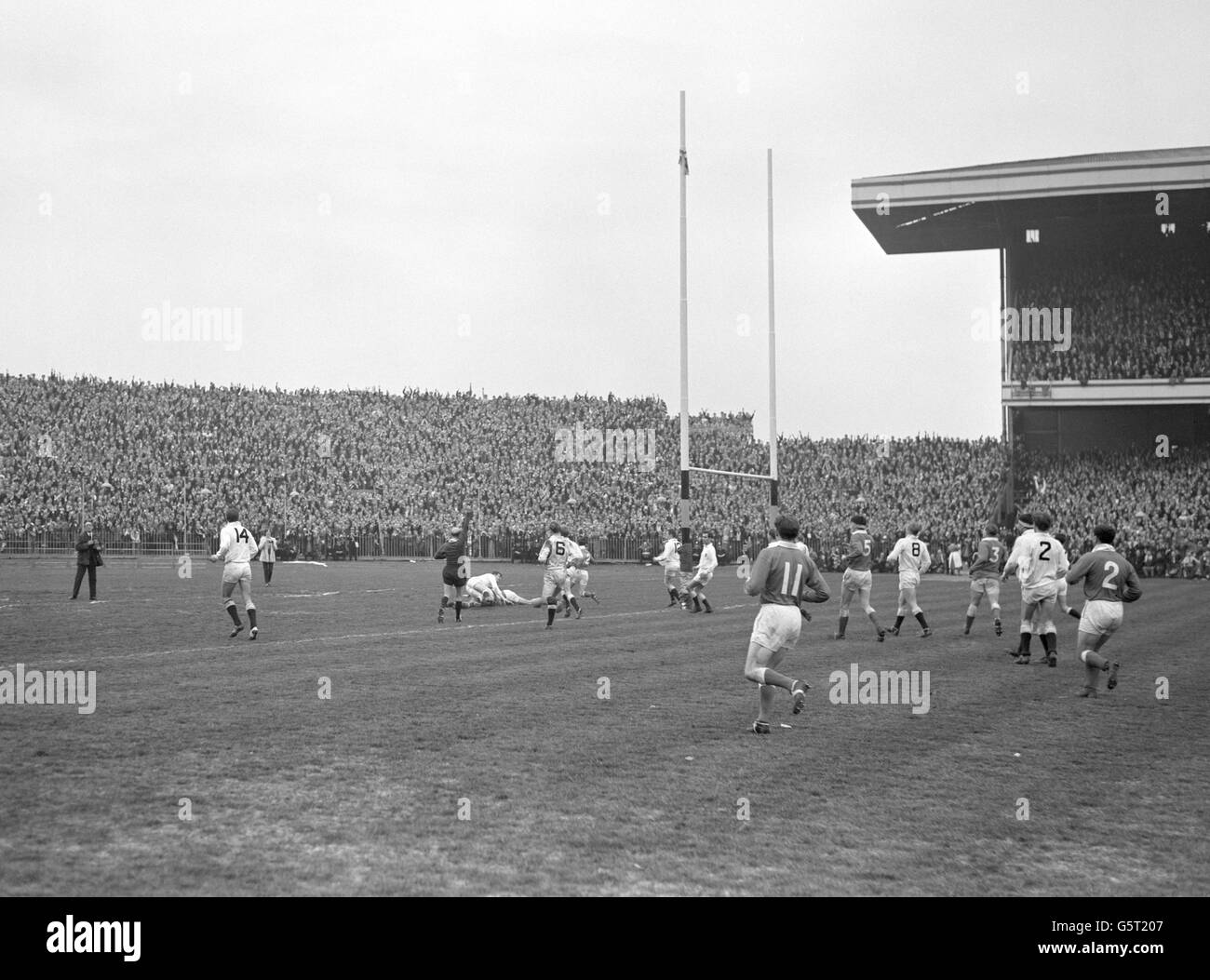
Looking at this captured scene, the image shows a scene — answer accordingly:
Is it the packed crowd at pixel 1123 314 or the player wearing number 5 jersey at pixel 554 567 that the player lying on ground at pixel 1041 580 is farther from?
the packed crowd at pixel 1123 314

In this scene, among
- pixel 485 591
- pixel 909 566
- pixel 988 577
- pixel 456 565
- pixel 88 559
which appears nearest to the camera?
pixel 988 577

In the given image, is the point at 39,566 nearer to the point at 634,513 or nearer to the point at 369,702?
the point at 634,513

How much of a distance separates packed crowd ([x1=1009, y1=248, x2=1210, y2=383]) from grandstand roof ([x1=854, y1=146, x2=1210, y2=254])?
6.58 ft

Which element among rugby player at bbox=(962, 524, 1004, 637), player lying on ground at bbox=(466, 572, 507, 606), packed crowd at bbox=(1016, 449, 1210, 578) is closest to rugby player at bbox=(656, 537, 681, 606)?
player lying on ground at bbox=(466, 572, 507, 606)

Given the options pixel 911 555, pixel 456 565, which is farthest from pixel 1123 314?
pixel 456 565

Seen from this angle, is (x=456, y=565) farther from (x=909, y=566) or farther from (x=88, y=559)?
(x=88, y=559)

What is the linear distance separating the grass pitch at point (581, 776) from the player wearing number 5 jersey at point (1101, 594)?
0.45 m

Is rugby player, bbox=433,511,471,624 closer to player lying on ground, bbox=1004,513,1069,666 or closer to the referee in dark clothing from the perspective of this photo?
the referee in dark clothing

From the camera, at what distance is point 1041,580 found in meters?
16.4

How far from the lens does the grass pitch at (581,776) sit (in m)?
6.43

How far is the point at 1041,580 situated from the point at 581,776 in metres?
9.74
